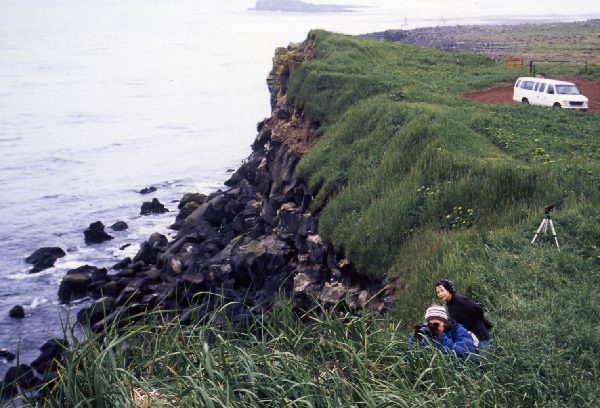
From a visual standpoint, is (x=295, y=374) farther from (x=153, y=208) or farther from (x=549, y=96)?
(x=153, y=208)

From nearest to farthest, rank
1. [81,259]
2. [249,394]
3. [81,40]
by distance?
[249,394] < [81,259] < [81,40]

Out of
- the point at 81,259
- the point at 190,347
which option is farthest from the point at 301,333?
the point at 81,259

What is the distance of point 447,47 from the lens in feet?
281

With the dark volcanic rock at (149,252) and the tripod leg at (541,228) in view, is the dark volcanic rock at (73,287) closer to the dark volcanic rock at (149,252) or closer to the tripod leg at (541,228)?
the dark volcanic rock at (149,252)

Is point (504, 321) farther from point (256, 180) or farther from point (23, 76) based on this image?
point (23, 76)

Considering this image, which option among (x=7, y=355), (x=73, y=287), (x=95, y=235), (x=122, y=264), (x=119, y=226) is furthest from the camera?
(x=119, y=226)

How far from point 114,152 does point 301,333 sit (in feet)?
162

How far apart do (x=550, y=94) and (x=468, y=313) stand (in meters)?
24.4

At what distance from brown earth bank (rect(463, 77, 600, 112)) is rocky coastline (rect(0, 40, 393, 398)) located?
352 inches

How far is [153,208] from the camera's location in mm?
37469

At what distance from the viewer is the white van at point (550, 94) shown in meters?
29.9

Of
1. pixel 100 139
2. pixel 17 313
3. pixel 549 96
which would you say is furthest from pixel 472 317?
pixel 100 139

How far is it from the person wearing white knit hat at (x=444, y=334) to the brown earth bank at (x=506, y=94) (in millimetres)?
25282

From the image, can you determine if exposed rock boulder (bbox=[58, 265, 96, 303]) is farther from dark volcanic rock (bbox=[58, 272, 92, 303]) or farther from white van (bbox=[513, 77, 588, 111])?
white van (bbox=[513, 77, 588, 111])
